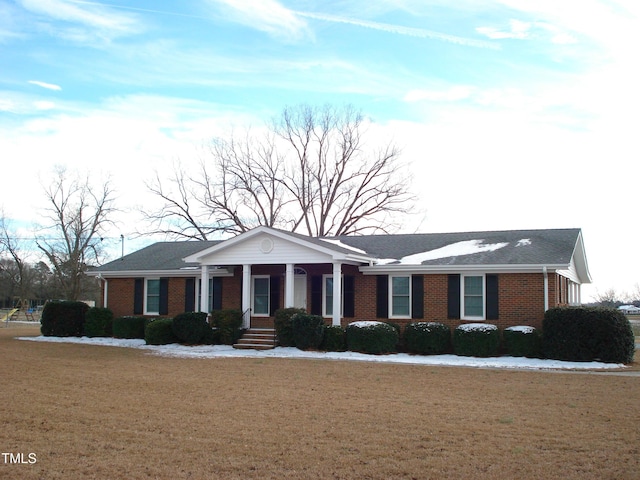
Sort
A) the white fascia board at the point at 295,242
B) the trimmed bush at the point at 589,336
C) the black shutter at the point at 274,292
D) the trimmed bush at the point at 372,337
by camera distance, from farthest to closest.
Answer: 1. the black shutter at the point at 274,292
2. the white fascia board at the point at 295,242
3. the trimmed bush at the point at 372,337
4. the trimmed bush at the point at 589,336

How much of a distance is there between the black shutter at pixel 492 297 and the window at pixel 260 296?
8294 mm

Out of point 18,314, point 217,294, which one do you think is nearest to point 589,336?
point 217,294

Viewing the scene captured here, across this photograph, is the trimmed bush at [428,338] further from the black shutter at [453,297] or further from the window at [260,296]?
the window at [260,296]

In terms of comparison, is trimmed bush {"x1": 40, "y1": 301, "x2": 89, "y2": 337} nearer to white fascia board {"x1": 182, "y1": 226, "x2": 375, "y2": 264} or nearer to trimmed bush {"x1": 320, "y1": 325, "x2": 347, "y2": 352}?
white fascia board {"x1": 182, "y1": 226, "x2": 375, "y2": 264}

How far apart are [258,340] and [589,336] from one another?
10.3 metres

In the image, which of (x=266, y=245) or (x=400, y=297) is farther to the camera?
(x=266, y=245)

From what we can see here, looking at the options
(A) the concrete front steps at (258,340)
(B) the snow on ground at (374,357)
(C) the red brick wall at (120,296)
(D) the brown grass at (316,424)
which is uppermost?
(C) the red brick wall at (120,296)

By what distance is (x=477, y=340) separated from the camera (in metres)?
18.5

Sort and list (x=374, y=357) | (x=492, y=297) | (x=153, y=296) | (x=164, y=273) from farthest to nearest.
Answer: (x=153, y=296), (x=164, y=273), (x=492, y=297), (x=374, y=357)

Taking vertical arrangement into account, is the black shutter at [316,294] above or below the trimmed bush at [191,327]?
above

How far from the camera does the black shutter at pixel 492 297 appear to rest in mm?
19688

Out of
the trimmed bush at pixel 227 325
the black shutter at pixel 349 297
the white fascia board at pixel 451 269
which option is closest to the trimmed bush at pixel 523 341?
the white fascia board at pixel 451 269

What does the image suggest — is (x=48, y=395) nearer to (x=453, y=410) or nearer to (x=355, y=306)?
(x=453, y=410)

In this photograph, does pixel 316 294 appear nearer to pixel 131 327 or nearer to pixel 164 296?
pixel 164 296
